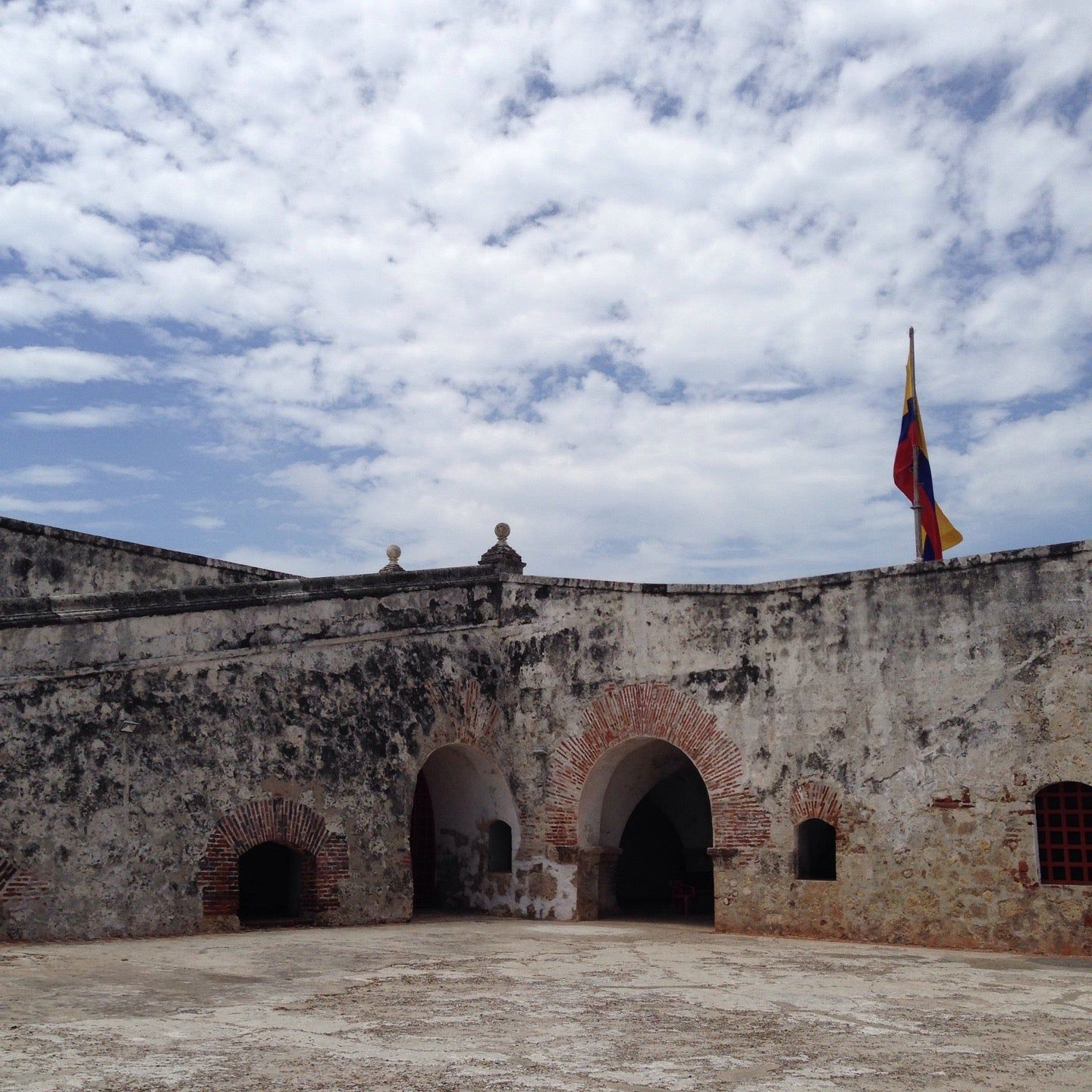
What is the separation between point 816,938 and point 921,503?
5.89 meters

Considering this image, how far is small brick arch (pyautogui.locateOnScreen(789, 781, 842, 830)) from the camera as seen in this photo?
11859 mm

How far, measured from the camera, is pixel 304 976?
8.68 metres

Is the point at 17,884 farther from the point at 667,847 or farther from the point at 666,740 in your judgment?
the point at 667,847

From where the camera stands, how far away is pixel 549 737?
13.9 meters

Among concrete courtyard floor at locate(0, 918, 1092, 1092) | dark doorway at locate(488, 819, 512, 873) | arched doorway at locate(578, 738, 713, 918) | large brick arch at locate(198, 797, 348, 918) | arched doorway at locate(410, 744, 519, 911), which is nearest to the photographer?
concrete courtyard floor at locate(0, 918, 1092, 1092)

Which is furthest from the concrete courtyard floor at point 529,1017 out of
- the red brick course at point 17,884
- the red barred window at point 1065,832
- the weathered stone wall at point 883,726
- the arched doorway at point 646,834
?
the arched doorway at point 646,834

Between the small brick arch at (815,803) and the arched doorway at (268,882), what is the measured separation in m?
5.16

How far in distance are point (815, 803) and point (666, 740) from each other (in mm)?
1834

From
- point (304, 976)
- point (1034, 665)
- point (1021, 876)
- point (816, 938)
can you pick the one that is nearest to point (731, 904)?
point (816, 938)

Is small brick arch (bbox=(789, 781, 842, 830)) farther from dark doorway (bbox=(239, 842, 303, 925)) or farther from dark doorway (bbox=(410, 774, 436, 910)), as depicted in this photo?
dark doorway (bbox=(239, 842, 303, 925))

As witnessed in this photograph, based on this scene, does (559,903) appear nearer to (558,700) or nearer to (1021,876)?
(558,700)

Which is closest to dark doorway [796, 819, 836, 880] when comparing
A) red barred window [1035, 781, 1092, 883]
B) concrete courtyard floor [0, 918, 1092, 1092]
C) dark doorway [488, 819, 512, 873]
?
concrete courtyard floor [0, 918, 1092, 1092]

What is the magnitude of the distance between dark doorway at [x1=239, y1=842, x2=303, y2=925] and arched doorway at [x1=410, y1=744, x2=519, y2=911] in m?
1.49

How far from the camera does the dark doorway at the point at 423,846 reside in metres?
14.9
